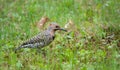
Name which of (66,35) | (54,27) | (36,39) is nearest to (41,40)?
(36,39)

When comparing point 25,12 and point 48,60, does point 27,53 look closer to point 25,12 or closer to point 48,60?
point 48,60

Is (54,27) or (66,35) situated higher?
(54,27)

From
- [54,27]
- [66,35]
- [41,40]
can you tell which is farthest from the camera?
[66,35]

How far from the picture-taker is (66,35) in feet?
40.3

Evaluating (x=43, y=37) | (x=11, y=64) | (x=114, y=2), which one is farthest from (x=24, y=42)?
(x=114, y=2)

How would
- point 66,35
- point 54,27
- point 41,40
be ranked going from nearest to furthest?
point 41,40 < point 54,27 < point 66,35

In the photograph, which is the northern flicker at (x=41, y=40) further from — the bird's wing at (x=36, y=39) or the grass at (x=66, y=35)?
the grass at (x=66, y=35)

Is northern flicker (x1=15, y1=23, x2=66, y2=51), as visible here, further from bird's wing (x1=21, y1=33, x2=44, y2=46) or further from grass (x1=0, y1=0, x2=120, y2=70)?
grass (x1=0, y1=0, x2=120, y2=70)

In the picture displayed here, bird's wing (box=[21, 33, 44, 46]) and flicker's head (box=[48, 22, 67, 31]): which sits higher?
flicker's head (box=[48, 22, 67, 31])

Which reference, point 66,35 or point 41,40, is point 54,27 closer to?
point 41,40

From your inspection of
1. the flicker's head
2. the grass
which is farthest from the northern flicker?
the grass

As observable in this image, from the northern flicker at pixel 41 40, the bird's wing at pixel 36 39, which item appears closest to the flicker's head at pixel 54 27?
the northern flicker at pixel 41 40

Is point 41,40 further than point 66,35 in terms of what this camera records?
No

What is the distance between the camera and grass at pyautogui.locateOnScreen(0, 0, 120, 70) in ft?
34.0
